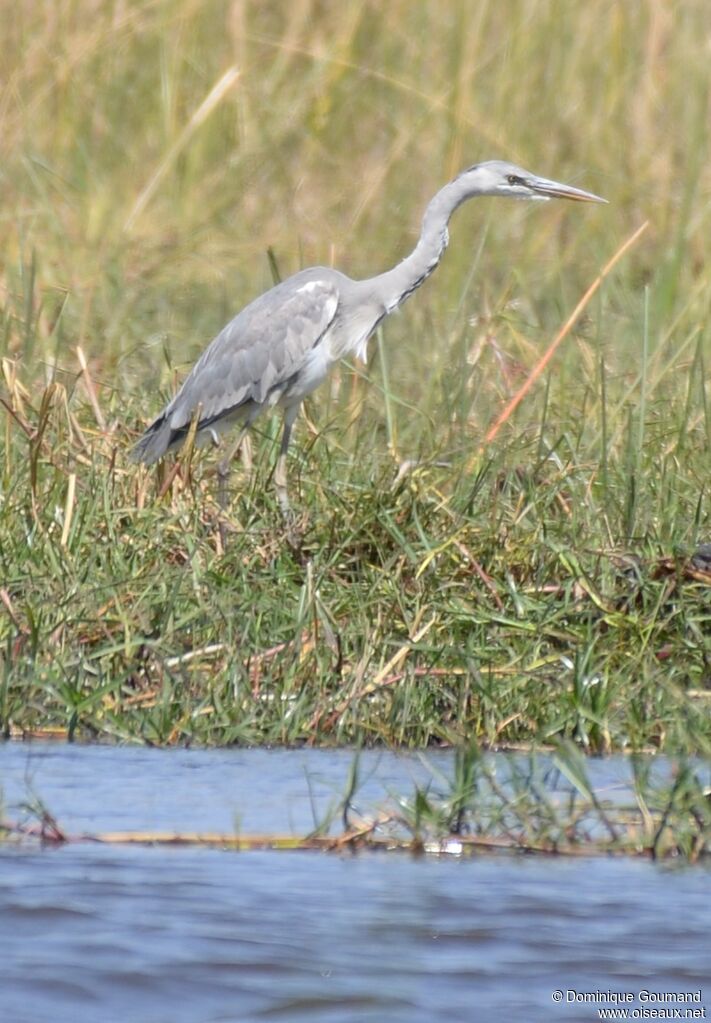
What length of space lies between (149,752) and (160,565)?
742 millimetres

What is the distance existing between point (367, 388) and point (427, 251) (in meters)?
0.54

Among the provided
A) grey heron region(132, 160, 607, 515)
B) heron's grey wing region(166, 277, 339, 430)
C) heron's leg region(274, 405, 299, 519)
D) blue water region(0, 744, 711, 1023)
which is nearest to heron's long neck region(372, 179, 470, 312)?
grey heron region(132, 160, 607, 515)

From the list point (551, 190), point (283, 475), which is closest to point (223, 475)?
point (283, 475)

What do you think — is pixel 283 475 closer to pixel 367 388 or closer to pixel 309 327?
pixel 309 327

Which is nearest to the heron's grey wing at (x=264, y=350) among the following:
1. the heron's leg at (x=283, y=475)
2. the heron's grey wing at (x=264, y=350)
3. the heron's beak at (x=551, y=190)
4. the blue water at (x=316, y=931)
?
the heron's grey wing at (x=264, y=350)

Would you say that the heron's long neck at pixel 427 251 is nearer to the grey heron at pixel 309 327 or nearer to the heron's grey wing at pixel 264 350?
the grey heron at pixel 309 327

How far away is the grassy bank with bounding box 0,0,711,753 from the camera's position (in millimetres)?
4297

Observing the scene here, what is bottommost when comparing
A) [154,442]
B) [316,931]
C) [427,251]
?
[316,931]

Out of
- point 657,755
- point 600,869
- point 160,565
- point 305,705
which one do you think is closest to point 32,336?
point 160,565

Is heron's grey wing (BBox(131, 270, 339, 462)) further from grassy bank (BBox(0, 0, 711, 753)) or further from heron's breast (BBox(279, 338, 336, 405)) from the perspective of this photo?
grassy bank (BBox(0, 0, 711, 753))

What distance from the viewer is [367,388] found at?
671 centimetres

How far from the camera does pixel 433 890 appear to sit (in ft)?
10.6

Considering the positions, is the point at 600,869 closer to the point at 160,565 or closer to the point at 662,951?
the point at 662,951

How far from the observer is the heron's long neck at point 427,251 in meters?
6.39
